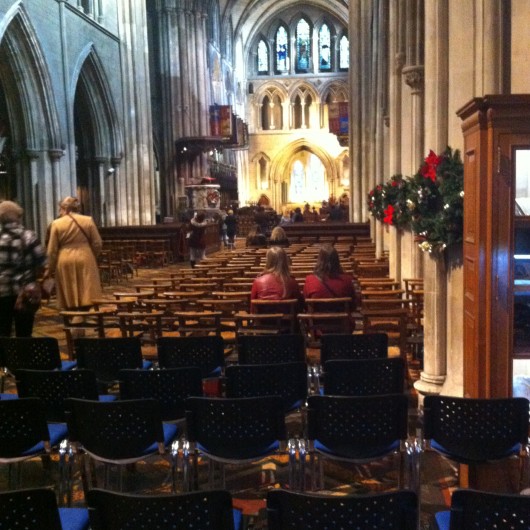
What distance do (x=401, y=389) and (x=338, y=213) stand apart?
1056 inches

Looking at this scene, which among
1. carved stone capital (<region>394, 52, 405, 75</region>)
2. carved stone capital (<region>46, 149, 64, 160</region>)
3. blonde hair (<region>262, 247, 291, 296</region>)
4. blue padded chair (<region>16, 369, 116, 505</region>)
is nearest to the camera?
blue padded chair (<region>16, 369, 116, 505</region>)

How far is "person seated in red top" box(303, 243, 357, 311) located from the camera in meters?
7.17

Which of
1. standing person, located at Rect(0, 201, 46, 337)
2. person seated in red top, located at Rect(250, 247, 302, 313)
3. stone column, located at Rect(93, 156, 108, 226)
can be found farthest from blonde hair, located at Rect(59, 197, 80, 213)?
Result: stone column, located at Rect(93, 156, 108, 226)

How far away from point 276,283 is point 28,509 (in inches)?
192

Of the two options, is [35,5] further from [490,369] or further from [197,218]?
[490,369]

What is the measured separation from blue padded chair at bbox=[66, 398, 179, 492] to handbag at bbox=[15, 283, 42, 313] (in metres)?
3.12

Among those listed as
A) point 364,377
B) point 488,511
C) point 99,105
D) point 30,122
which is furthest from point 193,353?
point 99,105

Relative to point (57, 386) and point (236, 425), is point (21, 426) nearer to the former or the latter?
point (57, 386)

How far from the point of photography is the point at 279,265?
729 centimetres

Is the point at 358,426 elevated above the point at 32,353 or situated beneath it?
situated beneath

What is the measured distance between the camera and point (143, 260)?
803 inches

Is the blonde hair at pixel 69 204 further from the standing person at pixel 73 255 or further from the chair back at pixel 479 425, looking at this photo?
the chair back at pixel 479 425

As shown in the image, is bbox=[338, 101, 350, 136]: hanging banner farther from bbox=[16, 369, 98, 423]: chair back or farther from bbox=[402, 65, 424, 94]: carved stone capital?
bbox=[16, 369, 98, 423]: chair back

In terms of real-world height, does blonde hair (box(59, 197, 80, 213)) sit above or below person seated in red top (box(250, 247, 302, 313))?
above
